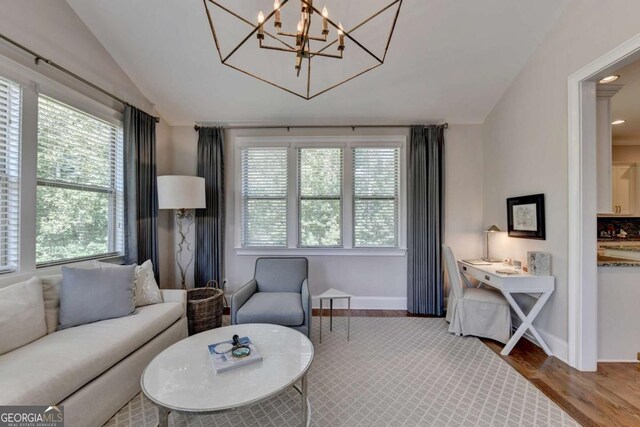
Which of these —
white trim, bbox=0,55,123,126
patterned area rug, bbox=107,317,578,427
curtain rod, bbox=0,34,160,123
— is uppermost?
curtain rod, bbox=0,34,160,123

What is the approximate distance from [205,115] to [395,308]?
367 cm

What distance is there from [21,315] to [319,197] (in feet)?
9.54

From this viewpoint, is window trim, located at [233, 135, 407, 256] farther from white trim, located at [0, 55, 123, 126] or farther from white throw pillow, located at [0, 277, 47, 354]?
white throw pillow, located at [0, 277, 47, 354]

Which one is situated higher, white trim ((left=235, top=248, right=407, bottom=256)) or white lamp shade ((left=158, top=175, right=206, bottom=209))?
white lamp shade ((left=158, top=175, right=206, bottom=209))

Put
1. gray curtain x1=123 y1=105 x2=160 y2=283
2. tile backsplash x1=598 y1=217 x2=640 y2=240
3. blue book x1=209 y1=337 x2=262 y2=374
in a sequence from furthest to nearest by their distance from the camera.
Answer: tile backsplash x1=598 y1=217 x2=640 y2=240 < gray curtain x1=123 y1=105 x2=160 y2=283 < blue book x1=209 y1=337 x2=262 y2=374

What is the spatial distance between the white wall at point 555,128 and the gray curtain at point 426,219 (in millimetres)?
771

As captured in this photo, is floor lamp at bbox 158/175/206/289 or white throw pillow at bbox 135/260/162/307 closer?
white throw pillow at bbox 135/260/162/307

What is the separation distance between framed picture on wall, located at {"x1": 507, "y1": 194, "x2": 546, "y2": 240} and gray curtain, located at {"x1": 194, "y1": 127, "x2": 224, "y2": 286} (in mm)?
3571

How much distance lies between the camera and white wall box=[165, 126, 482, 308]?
12.0ft

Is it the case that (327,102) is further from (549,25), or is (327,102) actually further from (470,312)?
(470,312)

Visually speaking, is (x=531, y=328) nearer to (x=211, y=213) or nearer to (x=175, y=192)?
(x=211, y=213)

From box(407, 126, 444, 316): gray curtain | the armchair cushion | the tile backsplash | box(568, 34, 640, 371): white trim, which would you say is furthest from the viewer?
the tile backsplash

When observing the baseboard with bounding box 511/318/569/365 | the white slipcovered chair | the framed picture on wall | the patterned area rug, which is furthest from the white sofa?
the framed picture on wall

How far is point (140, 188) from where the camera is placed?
302 cm
